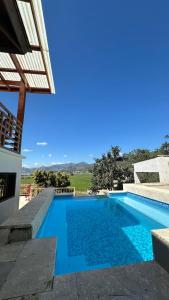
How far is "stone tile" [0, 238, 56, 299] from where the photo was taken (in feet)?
6.58

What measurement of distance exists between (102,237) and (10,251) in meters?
3.15

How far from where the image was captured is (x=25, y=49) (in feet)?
9.14

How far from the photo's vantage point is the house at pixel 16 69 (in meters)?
2.40

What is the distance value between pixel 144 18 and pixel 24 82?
22.7 ft

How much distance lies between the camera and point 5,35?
2.42 meters

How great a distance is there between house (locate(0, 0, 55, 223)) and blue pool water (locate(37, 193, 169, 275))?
2.20m

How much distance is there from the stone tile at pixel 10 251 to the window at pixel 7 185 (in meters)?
2.40

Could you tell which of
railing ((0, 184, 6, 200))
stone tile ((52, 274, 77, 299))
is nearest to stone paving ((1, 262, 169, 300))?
stone tile ((52, 274, 77, 299))

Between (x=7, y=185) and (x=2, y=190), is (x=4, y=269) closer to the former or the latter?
(x=2, y=190)

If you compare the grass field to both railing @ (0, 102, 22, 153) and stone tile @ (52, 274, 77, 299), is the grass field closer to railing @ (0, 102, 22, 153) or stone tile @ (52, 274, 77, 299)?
railing @ (0, 102, 22, 153)

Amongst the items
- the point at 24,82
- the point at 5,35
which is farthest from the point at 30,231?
the point at 24,82

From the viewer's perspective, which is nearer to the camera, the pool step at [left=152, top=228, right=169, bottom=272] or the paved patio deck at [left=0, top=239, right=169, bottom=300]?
the paved patio deck at [left=0, top=239, right=169, bottom=300]

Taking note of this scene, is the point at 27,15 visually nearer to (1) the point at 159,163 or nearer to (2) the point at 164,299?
(2) the point at 164,299

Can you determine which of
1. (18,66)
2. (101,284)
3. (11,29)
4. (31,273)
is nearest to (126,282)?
(101,284)
